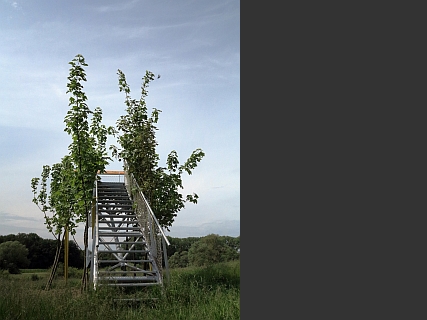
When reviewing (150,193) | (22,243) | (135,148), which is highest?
(135,148)

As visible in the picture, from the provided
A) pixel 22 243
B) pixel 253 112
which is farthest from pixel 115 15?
pixel 22 243

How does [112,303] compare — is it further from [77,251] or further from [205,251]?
[77,251]

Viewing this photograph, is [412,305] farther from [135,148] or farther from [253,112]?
[135,148]

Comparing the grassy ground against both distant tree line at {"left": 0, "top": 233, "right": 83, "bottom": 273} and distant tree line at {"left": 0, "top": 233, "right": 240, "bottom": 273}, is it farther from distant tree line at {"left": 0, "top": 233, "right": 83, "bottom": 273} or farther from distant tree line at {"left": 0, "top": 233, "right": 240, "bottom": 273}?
distant tree line at {"left": 0, "top": 233, "right": 83, "bottom": 273}

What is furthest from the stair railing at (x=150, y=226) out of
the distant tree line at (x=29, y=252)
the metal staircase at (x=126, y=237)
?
the distant tree line at (x=29, y=252)

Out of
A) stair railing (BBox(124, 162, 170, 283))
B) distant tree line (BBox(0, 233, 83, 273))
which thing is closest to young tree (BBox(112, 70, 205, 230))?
Result: stair railing (BBox(124, 162, 170, 283))

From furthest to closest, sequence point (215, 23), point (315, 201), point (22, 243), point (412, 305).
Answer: point (22, 243) < point (215, 23) < point (315, 201) < point (412, 305)

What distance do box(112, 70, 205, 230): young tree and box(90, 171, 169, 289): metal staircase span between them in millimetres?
351

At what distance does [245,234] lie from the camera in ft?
3.59

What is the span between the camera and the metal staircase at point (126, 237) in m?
7.12

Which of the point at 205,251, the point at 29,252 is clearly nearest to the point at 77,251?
the point at 29,252

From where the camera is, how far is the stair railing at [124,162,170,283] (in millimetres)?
7254

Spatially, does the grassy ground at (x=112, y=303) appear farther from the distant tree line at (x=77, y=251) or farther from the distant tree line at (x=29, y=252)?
the distant tree line at (x=29, y=252)

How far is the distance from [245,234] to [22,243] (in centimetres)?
1401
